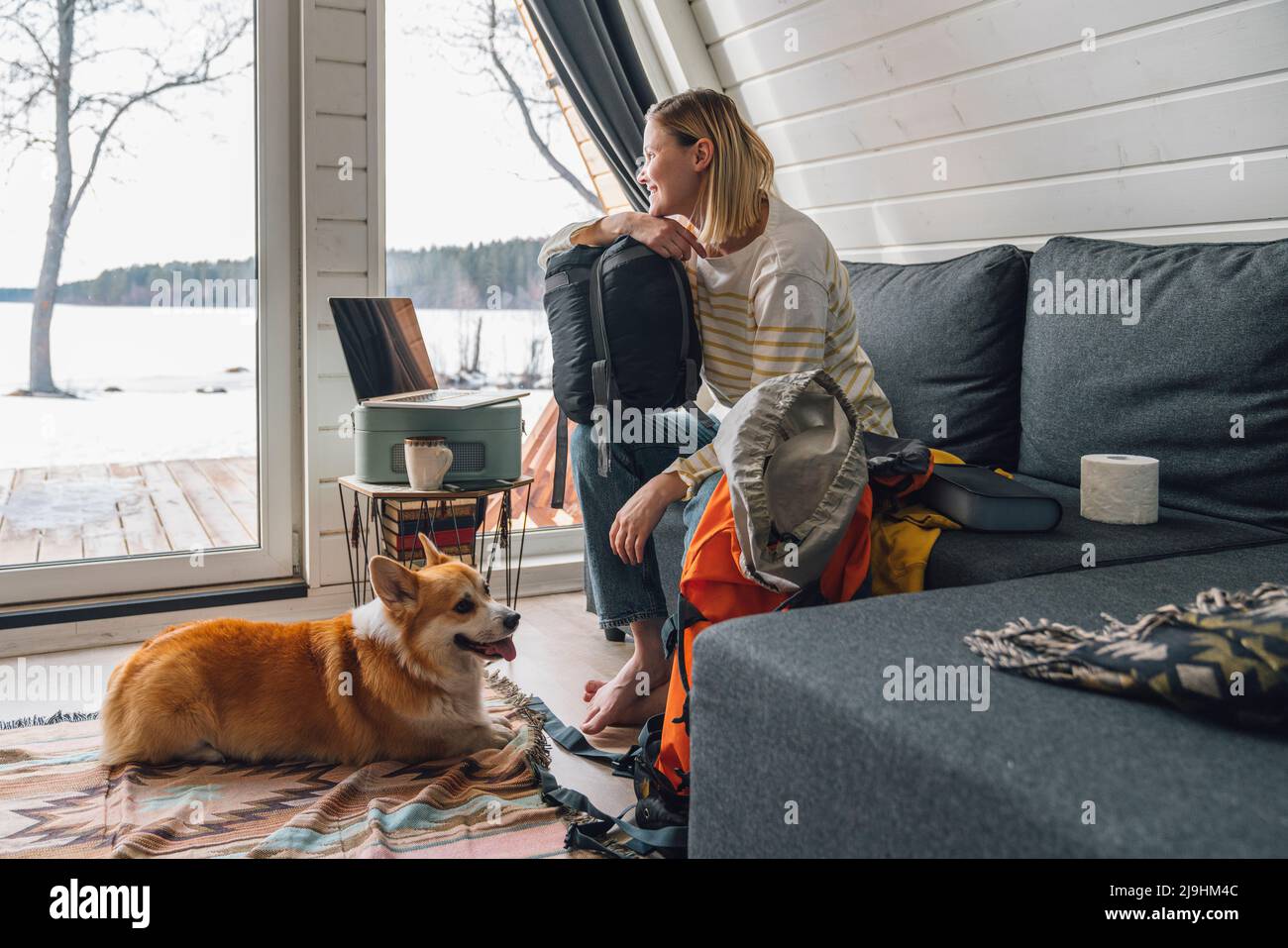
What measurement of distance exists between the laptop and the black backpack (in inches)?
22.8

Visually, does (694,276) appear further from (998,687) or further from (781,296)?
(998,687)

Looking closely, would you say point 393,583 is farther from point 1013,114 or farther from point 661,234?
point 1013,114

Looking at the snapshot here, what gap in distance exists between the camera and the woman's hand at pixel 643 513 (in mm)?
1781

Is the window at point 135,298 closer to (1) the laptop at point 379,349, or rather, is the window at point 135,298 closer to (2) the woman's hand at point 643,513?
(1) the laptop at point 379,349

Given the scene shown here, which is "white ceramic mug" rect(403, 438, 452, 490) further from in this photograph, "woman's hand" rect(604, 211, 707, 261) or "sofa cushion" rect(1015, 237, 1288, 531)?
"sofa cushion" rect(1015, 237, 1288, 531)

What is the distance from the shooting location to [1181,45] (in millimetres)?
1928

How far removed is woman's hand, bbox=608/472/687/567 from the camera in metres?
1.78

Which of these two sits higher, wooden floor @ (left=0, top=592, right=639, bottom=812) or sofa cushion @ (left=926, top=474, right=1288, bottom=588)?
sofa cushion @ (left=926, top=474, right=1288, bottom=588)

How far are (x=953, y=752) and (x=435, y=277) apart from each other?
2477mm

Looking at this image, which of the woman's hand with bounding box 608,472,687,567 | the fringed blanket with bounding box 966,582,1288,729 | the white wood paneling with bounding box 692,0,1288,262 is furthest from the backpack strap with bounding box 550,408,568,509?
the fringed blanket with bounding box 966,582,1288,729

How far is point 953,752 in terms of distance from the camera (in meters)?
0.88

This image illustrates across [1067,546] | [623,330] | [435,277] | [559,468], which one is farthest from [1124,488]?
[435,277]
